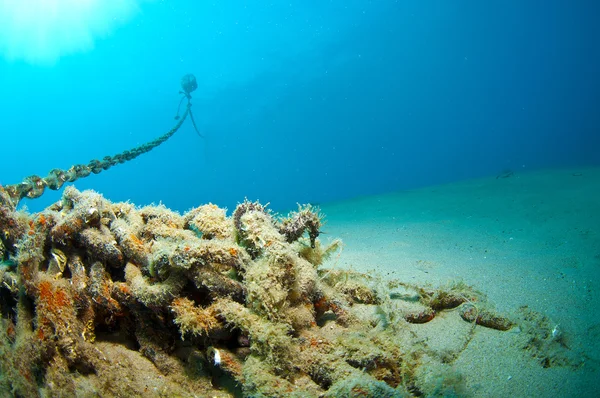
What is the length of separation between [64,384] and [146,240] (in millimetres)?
1413

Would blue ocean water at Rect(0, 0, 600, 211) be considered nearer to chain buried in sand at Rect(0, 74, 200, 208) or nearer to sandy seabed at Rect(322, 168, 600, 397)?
sandy seabed at Rect(322, 168, 600, 397)

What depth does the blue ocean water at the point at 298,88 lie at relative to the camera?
76.6 metres

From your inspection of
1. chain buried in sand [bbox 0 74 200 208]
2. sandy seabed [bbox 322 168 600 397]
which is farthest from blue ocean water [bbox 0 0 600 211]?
chain buried in sand [bbox 0 74 200 208]

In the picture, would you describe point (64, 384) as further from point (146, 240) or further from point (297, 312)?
point (297, 312)

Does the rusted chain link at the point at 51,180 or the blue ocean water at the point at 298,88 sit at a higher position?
the blue ocean water at the point at 298,88

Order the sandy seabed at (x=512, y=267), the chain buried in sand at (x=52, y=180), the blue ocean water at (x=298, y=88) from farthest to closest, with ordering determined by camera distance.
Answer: the blue ocean water at (x=298, y=88) < the chain buried in sand at (x=52, y=180) < the sandy seabed at (x=512, y=267)

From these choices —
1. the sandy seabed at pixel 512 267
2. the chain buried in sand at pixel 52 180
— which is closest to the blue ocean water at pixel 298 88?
the sandy seabed at pixel 512 267

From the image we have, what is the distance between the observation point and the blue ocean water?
76562 mm

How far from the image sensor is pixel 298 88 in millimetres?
81250

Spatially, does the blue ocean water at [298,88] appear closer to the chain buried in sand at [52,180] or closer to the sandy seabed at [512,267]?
the sandy seabed at [512,267]

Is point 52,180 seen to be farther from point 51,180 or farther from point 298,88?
point 298,88

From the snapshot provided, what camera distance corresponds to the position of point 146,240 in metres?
3.26

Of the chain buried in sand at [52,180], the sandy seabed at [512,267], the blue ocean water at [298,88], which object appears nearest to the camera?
the sandy seabed at [512,267]

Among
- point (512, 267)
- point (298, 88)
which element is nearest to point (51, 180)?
point (512, 267)
